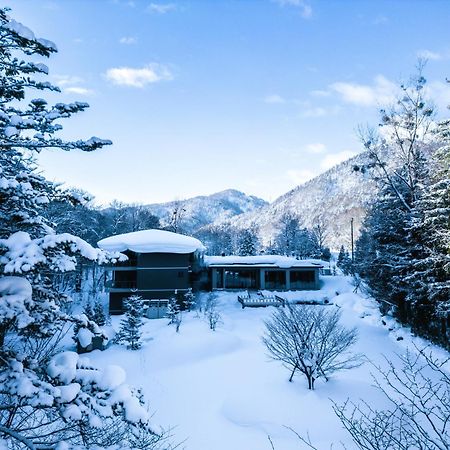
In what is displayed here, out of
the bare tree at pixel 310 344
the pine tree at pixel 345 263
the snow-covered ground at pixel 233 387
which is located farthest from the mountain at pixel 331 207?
the bare tree at pixel 310 344

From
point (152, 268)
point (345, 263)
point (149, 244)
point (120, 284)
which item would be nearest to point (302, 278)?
point (345, 263)

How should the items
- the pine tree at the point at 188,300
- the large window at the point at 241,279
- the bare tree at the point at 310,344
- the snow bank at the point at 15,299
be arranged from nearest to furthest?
the snow bank at the point at 15,299 < the bare tree at the point at 310,344 < the pine tree at the point at 188,300 < the large window at the point at 241,279

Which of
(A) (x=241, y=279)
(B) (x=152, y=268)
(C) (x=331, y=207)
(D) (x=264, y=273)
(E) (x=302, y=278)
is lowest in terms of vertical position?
(A) (x=241, y=279)

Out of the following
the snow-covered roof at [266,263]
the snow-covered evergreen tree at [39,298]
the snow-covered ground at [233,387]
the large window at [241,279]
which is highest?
the snow-covered evergreen tree at [39,298]

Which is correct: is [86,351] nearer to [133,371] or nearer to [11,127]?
[133,371]

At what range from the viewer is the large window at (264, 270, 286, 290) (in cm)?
4013

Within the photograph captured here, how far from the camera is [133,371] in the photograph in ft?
50.4

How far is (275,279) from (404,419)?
30236 millimetres

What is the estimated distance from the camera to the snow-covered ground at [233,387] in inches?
392

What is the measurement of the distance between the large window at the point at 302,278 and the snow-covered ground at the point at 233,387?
52.8 feet

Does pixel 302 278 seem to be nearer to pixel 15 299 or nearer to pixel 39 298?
pixel 39 298

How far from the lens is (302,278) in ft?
132

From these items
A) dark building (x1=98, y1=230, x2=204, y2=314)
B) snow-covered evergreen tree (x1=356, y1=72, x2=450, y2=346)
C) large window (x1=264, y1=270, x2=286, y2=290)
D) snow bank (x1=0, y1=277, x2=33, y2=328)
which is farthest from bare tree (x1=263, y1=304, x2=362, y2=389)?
large window (x1=264, y1=270, x2=286, y2=290)

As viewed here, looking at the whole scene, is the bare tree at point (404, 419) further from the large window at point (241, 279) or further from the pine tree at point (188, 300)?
the large window at point (241, 279)
